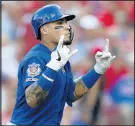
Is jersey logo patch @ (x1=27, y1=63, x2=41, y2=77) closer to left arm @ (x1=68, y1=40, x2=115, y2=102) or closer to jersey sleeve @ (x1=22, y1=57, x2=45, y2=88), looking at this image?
jersey sleeve @ (x1=22, y1=57, x2=45, y2=88)

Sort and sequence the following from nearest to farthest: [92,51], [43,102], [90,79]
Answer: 1. [43,102]
2. [90,79]
3. [92,51]

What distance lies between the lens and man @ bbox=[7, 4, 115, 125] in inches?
181

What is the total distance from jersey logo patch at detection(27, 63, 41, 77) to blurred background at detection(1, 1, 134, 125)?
12.0 feet

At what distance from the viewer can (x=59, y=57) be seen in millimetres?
4637

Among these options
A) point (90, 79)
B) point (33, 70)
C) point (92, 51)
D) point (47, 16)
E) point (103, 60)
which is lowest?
point (92, 51)

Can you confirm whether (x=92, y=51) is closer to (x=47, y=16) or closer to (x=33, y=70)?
(x=47, y=16)

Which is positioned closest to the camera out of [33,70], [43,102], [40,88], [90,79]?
[40,88]

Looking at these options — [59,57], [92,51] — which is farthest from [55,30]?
[92,51]

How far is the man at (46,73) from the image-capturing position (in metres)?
4.59

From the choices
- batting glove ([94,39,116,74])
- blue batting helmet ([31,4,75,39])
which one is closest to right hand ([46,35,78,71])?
blue batting helmet ([31,4,75,39])

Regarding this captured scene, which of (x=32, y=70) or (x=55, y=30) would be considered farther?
(x=55, y=30)

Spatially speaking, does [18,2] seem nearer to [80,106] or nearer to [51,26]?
[80,106]

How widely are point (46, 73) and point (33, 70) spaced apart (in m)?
0.18

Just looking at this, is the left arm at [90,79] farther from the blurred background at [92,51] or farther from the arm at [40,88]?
the blurred background at [92,51]
